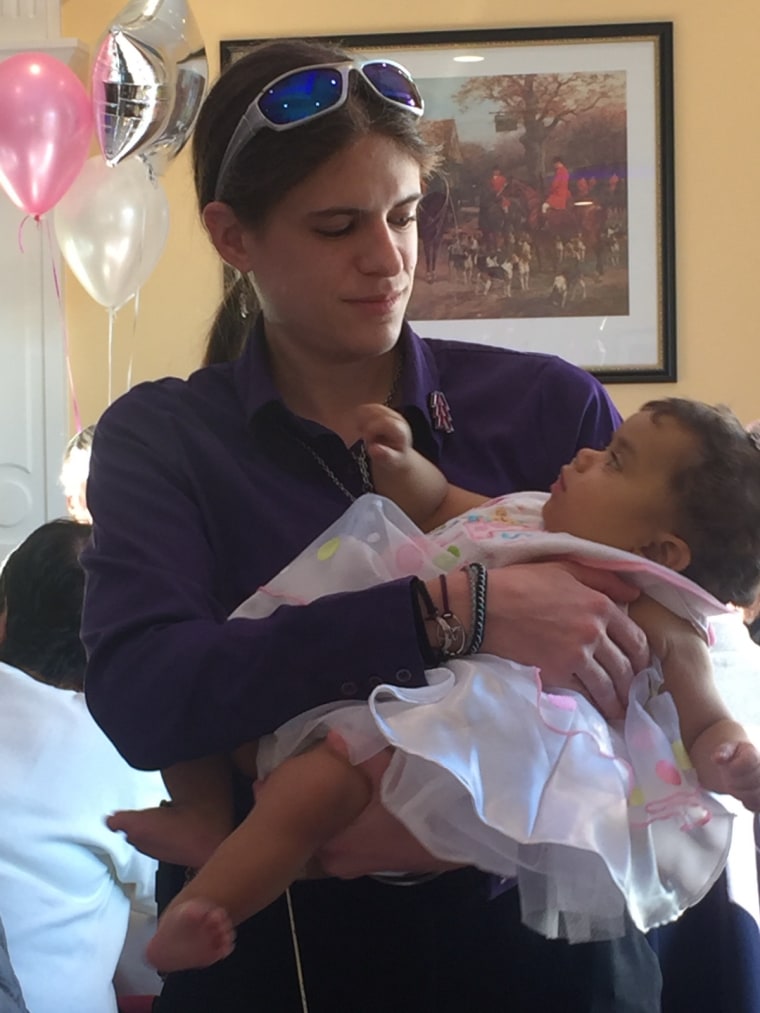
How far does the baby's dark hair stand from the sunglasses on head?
0.45 metres

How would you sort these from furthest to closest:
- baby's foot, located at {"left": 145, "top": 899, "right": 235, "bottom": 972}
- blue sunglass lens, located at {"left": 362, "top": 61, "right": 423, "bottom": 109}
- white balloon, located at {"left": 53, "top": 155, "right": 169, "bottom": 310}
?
white balloon, located at {"left": 53, "top": 155, "right": 169, "bottom": 310} → blue sunglass lens, located at {"left": 362, "top": 61, "right": 423, "bottom": 109} → baby's foot, located at {"left": 145, "top": 899, "right": 235, "bottom": 972}

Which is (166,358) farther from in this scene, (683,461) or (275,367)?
(683,461)

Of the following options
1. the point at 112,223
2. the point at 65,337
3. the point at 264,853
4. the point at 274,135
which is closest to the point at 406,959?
the point at 264,853

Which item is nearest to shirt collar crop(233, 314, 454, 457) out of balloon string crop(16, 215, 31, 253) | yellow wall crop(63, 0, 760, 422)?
yellow wall crop(63, 0, 760, 422)

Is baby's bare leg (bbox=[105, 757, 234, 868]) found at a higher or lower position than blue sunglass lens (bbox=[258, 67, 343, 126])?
lower

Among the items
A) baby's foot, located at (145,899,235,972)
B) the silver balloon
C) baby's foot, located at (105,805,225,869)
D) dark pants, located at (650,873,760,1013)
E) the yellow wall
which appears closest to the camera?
baby's foot, located at (145,899,235,972)

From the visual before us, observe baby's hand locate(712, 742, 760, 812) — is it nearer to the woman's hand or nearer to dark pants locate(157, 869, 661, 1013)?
the woman's hand

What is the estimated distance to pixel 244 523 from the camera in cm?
114

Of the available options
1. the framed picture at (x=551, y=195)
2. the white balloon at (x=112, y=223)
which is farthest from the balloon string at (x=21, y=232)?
the framed picture at (x=551, y=195)

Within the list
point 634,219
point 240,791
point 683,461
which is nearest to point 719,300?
point 634,219

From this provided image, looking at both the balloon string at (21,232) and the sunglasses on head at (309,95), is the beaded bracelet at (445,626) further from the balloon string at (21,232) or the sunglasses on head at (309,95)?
the balloon string at (21,232)

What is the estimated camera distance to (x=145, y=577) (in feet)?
3.48

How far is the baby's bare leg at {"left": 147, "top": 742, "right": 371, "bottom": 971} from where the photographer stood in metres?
0.96

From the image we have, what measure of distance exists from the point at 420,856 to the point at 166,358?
8.32 feet
